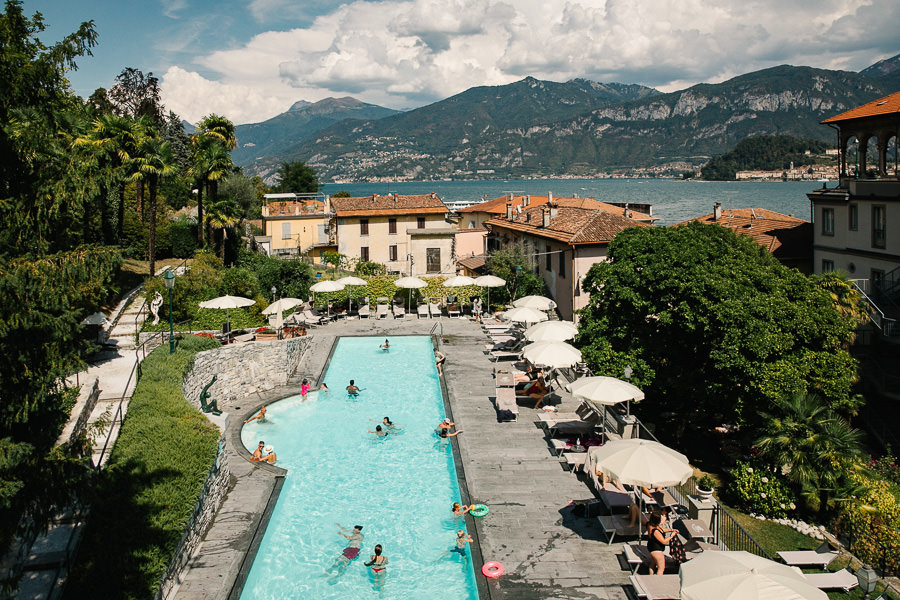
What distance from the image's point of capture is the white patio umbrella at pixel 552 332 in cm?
1941

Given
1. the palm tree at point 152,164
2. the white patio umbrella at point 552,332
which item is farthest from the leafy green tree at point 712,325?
the palm tree at point 152,164

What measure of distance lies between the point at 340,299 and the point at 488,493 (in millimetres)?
20201

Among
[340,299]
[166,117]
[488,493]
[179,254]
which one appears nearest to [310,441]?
[488,493]

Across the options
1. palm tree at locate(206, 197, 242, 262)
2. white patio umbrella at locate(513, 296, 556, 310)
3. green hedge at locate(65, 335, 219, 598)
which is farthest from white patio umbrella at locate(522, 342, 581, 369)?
palm tree at locate(206, 197, 242, 262)

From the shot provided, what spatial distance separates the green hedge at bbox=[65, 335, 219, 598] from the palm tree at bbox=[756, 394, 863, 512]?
41.8 feet

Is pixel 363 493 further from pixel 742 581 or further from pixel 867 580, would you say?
pixel 867 580

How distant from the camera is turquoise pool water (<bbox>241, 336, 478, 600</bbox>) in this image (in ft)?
35.6

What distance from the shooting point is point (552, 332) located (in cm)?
1964

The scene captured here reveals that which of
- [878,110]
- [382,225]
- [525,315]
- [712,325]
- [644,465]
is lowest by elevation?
[644,465]

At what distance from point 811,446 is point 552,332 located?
7.75m

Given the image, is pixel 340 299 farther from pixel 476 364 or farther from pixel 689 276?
pixel 689 276

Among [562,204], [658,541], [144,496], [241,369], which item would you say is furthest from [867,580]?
[562,204]

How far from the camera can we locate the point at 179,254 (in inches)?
1412

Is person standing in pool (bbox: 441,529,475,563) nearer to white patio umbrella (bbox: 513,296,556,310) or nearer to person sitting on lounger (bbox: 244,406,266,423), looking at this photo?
person sitting on lounger (bbox: 244,406,266,423)
